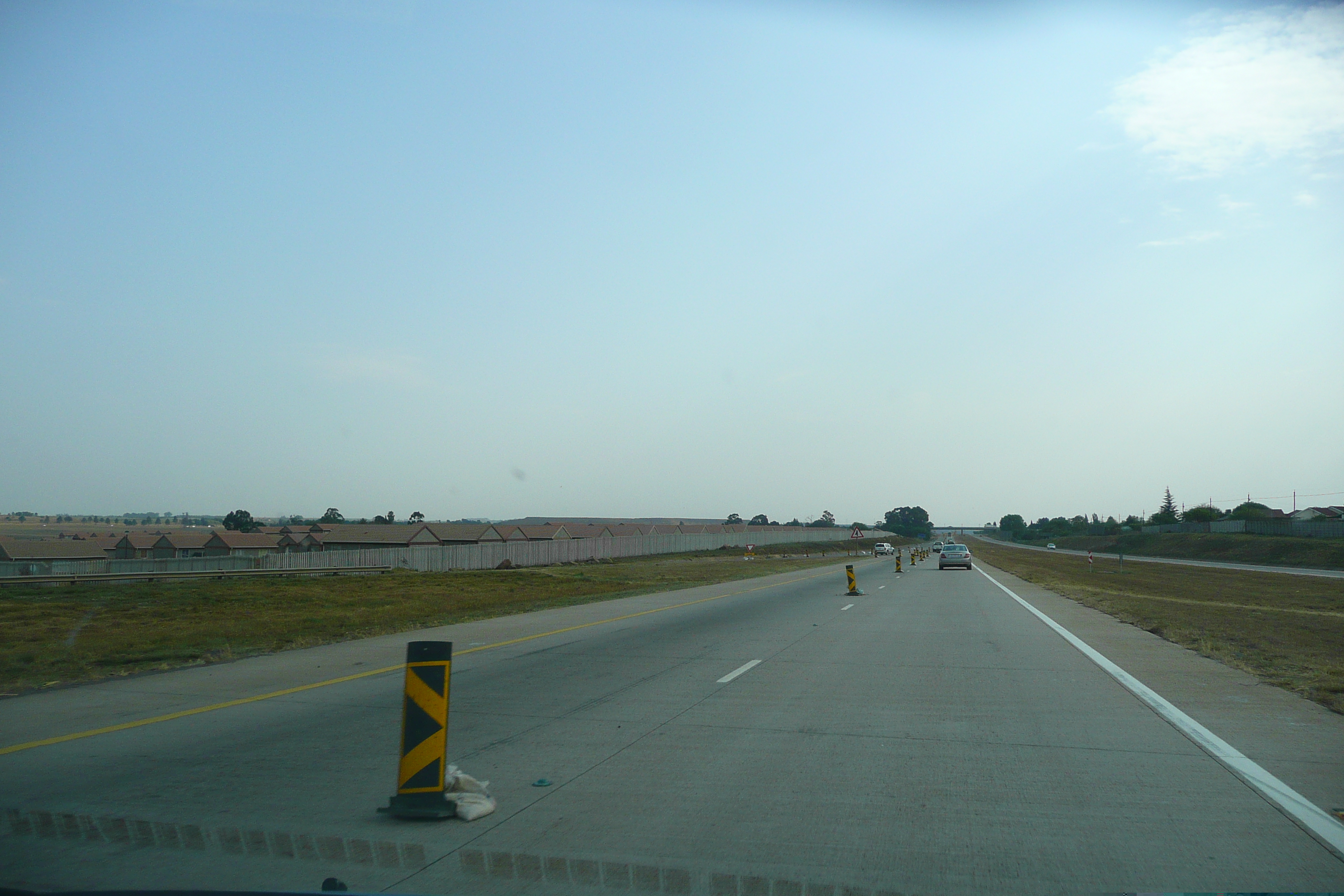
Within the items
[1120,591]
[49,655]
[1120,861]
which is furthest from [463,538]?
[1120,861]

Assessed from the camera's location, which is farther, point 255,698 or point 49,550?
point 49,550

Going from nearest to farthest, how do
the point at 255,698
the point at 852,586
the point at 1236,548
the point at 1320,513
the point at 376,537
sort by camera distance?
the point at 255,698 → the point at 852,586 → the point at 376,537 → the point at 1236,548 → the point at 1320,513

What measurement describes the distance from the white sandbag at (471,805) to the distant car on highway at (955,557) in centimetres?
4894

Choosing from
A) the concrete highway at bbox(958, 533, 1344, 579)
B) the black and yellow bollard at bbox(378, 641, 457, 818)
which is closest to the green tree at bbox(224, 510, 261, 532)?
the concrete highway at bbox(958, 533, 1344, 579)

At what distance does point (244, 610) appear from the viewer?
29703mm

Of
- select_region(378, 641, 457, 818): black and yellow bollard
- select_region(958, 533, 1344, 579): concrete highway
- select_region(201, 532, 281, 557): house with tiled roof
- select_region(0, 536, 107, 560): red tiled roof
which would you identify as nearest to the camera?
select_region(378, 641, 457, 818): black and yellow bollard

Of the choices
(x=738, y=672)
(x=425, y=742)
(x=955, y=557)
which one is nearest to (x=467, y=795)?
(x=425, y=742)

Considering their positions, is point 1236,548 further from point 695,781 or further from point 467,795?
point 467,795

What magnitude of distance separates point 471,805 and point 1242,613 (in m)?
25.2

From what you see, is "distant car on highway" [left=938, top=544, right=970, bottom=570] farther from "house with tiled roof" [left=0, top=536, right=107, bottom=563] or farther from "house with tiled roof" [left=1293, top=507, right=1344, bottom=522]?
"house with tiled roof" [left=1293, top=507, right=1344, bottom=522]

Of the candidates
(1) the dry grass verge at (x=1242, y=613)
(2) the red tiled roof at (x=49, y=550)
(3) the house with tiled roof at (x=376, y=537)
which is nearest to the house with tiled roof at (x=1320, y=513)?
(1) the dry grass verge at (x=1242, y=613)

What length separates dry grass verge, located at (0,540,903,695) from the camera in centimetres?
1506

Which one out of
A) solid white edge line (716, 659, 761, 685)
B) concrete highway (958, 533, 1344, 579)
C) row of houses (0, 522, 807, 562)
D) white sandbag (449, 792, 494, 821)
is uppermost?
row of houses (0, 522, 807, 562)

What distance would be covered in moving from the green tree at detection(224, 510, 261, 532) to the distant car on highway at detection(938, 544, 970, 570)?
336ft
